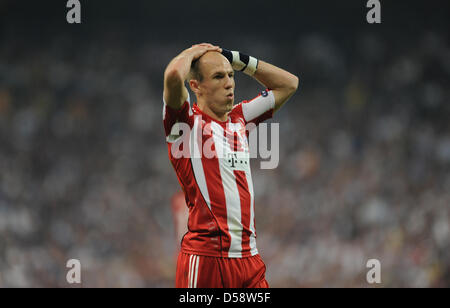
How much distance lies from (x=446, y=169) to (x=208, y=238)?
18.3 ft

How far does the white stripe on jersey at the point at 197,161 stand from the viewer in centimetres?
261

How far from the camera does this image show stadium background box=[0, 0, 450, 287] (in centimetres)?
678

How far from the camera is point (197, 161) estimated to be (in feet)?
8.61

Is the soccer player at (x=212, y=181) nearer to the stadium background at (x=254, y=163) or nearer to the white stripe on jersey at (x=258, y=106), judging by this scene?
the white stripe on jersey at (x=258, y=106)

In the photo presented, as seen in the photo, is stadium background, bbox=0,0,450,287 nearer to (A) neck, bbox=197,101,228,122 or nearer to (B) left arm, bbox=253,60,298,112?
(B) left arm, bbox=253,60,298,112

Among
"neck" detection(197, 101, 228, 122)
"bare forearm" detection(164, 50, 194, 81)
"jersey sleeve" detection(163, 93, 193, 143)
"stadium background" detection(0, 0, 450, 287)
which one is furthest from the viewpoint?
"stadium background" detection(0, 0, 450, 287)

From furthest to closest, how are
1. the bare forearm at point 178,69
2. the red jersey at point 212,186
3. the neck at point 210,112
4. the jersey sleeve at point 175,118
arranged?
the neck at point 210,112 < the red jersey at point 212,186 < the jersey sleeve at point 175,118 < the bare forearm at point 178,69

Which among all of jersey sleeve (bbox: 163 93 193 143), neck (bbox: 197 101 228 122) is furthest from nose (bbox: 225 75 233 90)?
jersey sleeve (bbox: 163 93 193 143)

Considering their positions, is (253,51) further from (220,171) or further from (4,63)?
(220,171)

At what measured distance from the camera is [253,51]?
7.60 meters

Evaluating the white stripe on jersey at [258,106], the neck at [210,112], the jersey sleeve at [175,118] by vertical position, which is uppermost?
the white stripe on jersey at [258,106]

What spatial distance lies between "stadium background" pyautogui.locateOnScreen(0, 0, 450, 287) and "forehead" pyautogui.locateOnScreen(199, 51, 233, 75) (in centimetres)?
457

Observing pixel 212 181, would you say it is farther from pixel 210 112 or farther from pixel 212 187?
pixel 210 112

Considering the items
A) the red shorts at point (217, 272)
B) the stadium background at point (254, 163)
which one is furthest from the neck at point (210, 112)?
the stadium background at point (254, 163)
